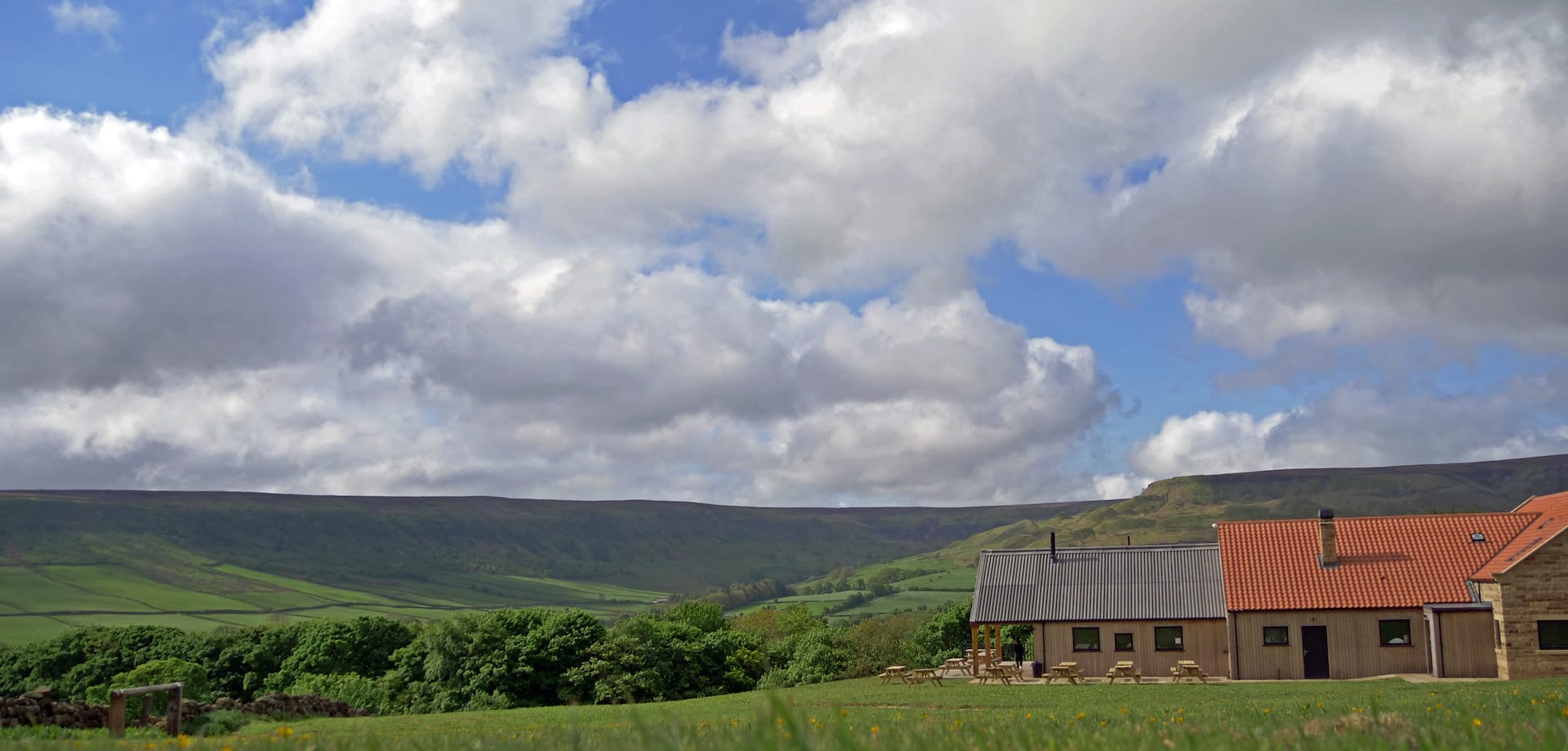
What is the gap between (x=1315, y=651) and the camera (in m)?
42.6

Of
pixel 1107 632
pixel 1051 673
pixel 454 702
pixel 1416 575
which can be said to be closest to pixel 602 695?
pixel 454 702

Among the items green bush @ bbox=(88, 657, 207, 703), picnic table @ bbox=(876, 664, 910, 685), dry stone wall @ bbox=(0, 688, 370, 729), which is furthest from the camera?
green bush @ bbox=(88, 657, 207, 703)

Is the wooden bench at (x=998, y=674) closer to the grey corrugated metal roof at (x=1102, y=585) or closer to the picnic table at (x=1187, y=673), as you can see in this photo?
the grey corrugated metal roof at (x=1102, y=585)

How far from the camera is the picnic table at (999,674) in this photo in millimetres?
40281

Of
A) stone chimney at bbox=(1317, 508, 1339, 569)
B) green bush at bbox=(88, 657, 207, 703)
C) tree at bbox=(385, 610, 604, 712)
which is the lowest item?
green bush at bbox=(88, 657, 207, 703)

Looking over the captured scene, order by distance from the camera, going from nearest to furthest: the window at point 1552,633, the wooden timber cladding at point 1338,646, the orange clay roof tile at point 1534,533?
1. the window at point 1552,633
2. the orange clay roof tile at point 1534,533
3. the wooden timber cladding at point 1338,646

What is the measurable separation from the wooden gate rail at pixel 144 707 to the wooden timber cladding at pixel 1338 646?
123 feet

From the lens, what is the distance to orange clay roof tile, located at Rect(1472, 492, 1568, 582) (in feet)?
123

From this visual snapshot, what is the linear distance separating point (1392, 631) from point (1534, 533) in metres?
6.49

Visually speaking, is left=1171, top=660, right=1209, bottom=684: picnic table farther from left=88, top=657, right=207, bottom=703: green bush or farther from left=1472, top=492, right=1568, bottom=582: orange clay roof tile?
left=88, top=657, right=207, bottom=703: green bush

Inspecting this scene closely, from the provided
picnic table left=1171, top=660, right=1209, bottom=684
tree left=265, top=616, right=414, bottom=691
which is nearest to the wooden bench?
picnic table left=1171, top=660, right=1209, bottom=684

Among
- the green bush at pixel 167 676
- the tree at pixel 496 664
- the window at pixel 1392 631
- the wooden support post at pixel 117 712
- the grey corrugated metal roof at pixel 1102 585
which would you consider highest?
the grey corrugated metal roof at pixel 1102 585

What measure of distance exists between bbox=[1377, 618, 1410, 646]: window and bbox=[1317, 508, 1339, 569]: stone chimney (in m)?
3.15

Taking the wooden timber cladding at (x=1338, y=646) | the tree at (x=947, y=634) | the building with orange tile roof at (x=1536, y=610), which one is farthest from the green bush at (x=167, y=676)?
the building with orange tile roof at (x=1536, y=610)
